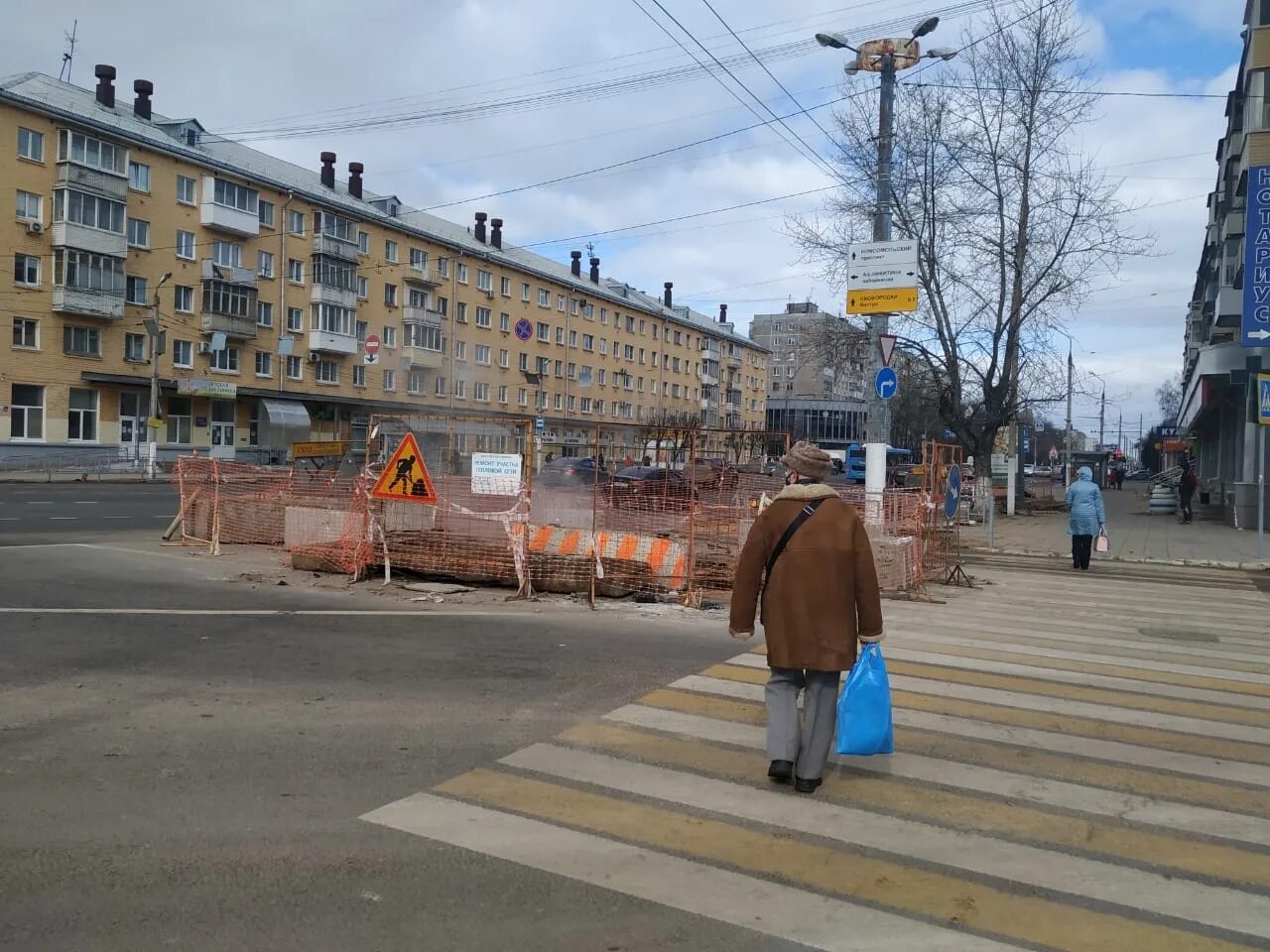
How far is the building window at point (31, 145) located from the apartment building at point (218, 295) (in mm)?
64

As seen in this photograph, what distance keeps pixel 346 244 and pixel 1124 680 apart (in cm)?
5052

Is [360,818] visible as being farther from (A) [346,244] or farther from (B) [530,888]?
(A) [346,244]

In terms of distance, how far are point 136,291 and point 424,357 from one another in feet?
48.3

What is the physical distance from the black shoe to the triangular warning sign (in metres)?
7.20

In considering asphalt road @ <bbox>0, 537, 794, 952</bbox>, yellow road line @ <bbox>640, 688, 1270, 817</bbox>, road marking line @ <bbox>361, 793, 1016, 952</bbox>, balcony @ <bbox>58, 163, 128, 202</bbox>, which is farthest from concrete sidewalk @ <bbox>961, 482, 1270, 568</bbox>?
balcony @ <bbox>58, 163, 128, 202</bbox>

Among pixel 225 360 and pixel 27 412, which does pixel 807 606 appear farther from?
pixel 225 360

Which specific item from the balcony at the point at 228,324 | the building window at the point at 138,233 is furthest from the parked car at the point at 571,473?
the building window at the point at 138,233

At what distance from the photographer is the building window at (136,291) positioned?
45000mm

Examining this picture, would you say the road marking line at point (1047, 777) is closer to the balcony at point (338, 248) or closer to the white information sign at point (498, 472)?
the white information sign at point (498, 472)

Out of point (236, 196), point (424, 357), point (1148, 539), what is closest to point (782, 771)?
point (1148, 539)

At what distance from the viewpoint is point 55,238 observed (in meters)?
41.7

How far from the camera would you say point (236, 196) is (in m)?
48.8

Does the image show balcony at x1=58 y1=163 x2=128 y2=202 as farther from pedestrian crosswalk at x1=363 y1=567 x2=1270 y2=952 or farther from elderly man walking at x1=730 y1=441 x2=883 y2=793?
elderly man walking at x1=730 y1=441 x2=883 y2=793

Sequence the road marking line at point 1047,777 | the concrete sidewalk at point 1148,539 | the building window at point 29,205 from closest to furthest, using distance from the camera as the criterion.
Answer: the road marking line at point 1047,777 < the concrete sidewalk at point 1148,539 < the building window at point 29,205
